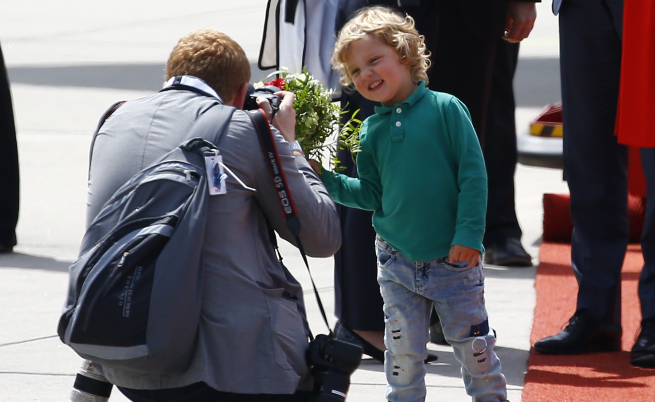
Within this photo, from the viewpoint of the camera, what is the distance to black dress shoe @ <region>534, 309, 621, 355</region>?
397 cm

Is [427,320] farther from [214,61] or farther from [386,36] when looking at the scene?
[214,61]

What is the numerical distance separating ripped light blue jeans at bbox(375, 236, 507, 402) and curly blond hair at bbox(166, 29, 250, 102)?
77 centimetres

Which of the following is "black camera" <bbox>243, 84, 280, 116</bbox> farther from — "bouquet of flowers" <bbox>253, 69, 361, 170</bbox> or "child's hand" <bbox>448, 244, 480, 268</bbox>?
"child's hand" <bbox>448, 244, 480, 268</bbox>

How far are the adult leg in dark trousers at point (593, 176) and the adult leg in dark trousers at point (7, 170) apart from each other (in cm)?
308

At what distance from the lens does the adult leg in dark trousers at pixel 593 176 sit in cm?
397

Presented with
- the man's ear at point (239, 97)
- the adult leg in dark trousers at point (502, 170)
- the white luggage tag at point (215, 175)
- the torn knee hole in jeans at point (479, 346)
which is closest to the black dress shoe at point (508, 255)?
the adult leg in dark trousers at point (502, 170)

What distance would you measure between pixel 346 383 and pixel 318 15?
160 centimetres

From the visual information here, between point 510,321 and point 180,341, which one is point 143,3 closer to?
point 510,321

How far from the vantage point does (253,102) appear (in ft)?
9.42

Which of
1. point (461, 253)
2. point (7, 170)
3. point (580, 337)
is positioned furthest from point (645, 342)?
point (7, 170)

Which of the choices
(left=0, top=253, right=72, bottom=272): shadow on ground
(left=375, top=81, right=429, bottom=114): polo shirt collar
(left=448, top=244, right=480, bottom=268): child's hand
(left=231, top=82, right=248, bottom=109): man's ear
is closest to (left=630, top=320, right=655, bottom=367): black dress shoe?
(left=448, top=244, right=480, bottom=268): child's hand

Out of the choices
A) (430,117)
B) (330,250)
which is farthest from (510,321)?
(330,250)

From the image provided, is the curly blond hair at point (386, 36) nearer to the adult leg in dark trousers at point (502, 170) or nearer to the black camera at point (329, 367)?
the black camera at point (329, 367)

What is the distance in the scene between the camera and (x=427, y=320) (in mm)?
3176
